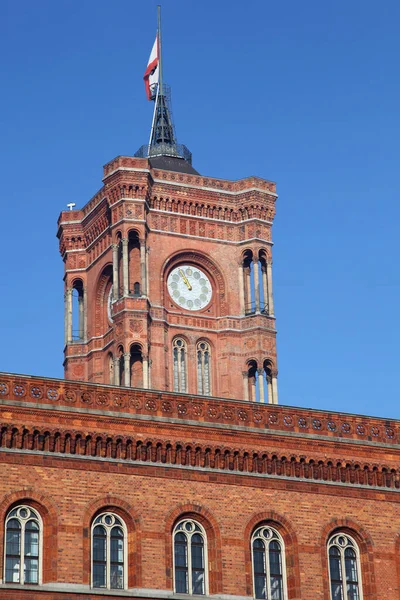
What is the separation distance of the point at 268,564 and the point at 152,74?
2088 inches

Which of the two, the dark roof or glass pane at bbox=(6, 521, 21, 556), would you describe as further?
the dark roof

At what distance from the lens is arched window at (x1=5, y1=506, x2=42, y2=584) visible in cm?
3400

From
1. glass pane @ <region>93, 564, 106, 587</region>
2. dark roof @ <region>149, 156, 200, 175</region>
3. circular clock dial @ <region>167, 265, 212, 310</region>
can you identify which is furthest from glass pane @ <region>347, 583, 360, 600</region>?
dark roof @ <region>149, 156, 200, 175</region>

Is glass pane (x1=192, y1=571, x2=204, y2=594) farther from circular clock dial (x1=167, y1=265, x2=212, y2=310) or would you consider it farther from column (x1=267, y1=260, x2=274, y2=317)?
column (x1=267, y1=260, x2=274, y2=317)

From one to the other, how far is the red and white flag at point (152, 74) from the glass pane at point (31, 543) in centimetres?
5383

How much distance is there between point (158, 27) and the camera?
84.6 metres

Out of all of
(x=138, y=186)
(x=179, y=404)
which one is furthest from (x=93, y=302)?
(x=179, y=404)

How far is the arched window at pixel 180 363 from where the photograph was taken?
71.9m

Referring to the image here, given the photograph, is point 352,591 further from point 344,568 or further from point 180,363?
point 180,363

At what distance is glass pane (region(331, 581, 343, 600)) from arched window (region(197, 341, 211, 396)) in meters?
34.6

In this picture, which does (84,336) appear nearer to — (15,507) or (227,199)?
(227,199)

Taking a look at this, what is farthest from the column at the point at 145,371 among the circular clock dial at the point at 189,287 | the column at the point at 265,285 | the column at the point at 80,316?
the column at the point at 265,285

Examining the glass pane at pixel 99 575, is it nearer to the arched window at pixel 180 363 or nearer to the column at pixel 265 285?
the arched window at pixel 180 363

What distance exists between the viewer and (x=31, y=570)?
112 ft
